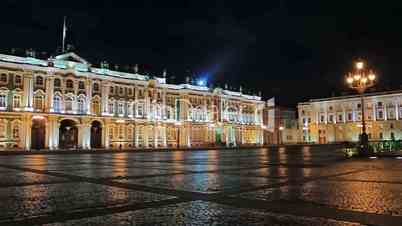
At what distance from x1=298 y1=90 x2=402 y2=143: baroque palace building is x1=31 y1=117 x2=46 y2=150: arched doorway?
72.9m

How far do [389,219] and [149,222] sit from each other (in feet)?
14.7

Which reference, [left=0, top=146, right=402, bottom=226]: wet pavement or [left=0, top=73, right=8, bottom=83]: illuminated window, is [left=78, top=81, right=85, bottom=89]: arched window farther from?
[left=0, top=146, right=402, bottom=226]: wet pavement

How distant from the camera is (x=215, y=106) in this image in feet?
308

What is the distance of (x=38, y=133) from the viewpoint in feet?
208

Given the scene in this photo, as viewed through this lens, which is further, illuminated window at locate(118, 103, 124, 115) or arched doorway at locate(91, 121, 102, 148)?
illuminated window at locate(118, 103, 124, 115)

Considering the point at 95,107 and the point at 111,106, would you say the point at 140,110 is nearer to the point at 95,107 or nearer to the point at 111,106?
the point at 111,106

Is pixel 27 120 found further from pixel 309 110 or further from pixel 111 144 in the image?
pixel 309 110

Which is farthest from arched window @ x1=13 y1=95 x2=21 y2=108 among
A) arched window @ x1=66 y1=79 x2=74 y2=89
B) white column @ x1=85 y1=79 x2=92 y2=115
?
white column @ x1=85 y1=79 x2=92 y2=115

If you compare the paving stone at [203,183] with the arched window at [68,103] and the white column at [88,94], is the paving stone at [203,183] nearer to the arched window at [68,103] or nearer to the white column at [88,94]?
A: the arched window at [68,103]

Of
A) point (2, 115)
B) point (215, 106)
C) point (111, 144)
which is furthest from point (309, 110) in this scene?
point (2, 115)

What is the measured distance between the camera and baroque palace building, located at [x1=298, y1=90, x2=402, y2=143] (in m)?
100

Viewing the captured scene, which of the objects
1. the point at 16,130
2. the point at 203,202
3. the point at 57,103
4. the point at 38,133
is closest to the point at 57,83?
the point at 57,103

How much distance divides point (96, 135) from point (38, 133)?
393 inches

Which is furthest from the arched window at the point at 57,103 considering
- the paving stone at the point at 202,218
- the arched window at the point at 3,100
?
the paving stone at the point at 202,218
